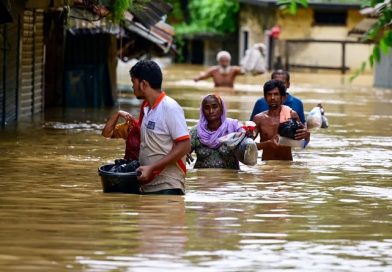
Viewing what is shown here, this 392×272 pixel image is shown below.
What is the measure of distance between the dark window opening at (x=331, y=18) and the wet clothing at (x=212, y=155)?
39266 millimetres

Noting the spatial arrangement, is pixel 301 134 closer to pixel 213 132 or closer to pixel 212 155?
pixel 212 155

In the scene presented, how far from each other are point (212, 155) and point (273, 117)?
4.66 feet

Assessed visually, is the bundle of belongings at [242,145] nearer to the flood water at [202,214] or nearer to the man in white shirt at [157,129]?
the flood water at [202,214]

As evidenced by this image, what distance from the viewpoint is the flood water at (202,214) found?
838 centimetres

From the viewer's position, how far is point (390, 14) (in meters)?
6.50

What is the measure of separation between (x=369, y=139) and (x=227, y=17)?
39343mm

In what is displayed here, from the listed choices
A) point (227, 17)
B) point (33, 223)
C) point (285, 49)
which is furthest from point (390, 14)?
point (227, 17)

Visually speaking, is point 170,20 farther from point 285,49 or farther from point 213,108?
point 213,108

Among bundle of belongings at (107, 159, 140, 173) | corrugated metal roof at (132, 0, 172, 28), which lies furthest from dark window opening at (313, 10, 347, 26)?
bundle of belongings at (107, 159, 140, 173)

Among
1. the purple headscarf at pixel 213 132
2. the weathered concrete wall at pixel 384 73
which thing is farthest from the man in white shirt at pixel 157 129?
the weathered concrete wall at pixel 384 73

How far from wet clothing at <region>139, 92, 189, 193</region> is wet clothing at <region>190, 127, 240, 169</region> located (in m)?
2.94

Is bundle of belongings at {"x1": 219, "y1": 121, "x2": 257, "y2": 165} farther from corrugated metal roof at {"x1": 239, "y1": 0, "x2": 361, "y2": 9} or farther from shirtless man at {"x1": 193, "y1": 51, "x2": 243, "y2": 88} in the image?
corrugated metal roof at {"x1": 239, "y1": 0, "x2": 361, "y2": 9}

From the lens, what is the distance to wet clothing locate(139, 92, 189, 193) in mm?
10523

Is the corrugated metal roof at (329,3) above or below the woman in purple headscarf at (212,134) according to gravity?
above
